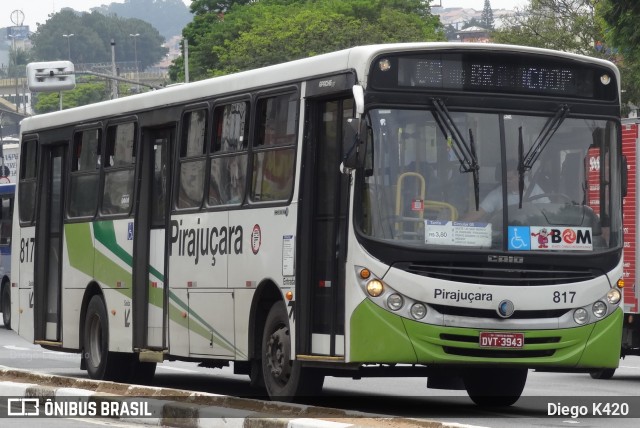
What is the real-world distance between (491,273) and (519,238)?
0.39 metres

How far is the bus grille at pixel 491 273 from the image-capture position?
13.7 meters

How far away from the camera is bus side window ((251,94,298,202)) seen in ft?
49.4

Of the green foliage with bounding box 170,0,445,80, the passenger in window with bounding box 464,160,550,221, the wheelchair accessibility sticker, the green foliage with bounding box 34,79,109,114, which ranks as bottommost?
the wheelchair accessibility sticker

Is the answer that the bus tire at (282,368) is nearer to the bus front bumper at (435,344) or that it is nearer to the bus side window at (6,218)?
the bus front bumper at (435,344)

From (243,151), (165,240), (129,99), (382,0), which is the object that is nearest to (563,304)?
(243,151)

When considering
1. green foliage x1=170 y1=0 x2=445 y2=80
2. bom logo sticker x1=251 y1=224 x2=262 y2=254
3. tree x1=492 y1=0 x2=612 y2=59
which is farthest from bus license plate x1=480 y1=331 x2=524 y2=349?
green foliage x1=170 y1=0 x2=445 y2=80

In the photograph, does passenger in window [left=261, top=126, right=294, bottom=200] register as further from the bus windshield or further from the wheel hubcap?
the bus windshield

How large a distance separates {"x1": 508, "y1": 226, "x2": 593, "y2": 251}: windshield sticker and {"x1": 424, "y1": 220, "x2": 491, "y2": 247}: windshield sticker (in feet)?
0.86

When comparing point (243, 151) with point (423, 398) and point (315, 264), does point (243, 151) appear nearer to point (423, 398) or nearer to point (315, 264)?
point (315, 264)

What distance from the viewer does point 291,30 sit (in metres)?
89.2

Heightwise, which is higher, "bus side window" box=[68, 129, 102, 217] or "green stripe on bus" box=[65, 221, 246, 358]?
"bus side window" box=[68, 129, 102, 217]

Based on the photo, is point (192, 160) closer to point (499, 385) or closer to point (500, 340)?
point (499, 385)

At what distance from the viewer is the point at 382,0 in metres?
97.6

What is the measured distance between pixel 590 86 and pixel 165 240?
5.21 meters
